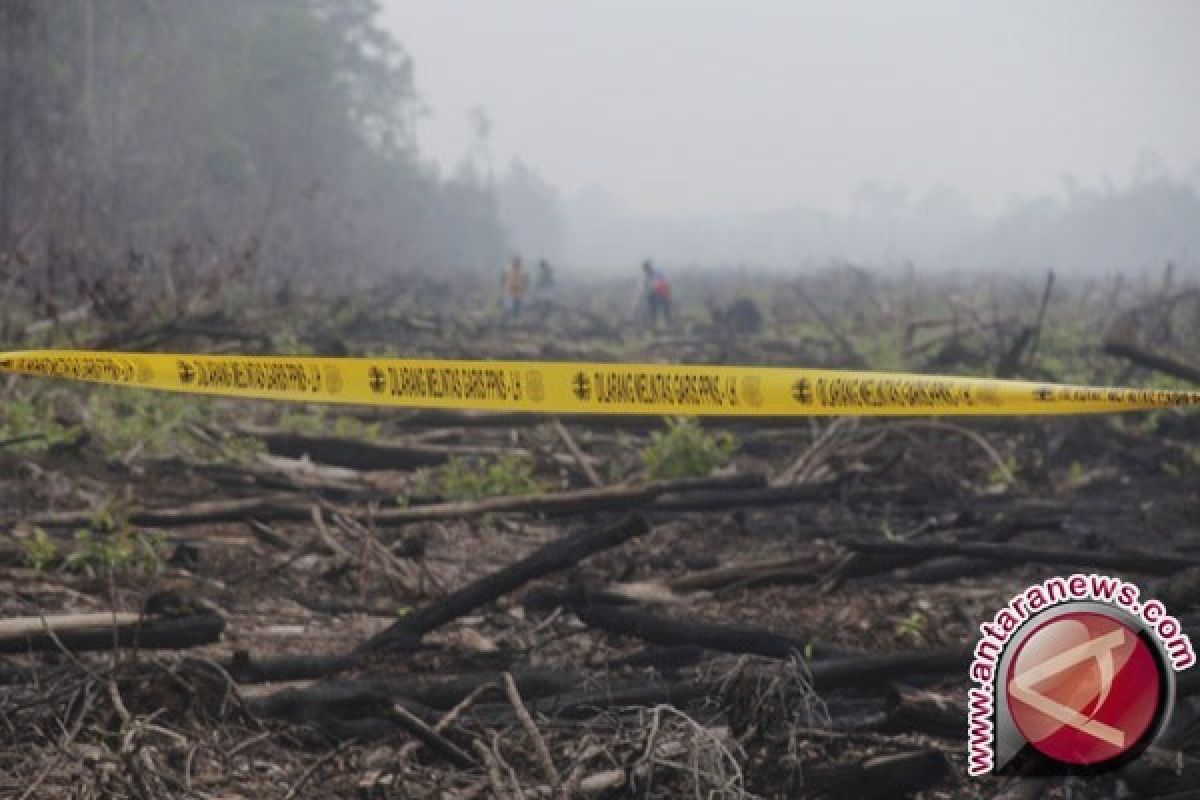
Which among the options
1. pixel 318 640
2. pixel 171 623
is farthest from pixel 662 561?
pixel 171 623

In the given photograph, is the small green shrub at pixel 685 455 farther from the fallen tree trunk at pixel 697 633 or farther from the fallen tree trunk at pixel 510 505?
the fallen tree trunk at pixel 697 633

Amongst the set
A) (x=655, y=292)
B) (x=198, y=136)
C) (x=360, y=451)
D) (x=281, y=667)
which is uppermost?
(x=198, y=136)

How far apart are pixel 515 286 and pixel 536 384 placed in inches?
863

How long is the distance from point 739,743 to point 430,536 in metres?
3.53

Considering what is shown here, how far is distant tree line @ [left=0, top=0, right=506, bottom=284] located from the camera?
68.6 ft

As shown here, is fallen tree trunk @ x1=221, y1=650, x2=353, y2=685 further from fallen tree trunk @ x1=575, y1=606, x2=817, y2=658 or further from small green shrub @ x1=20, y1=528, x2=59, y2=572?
small green shrub @ x1=20, y1=528, x2=59, y2=572

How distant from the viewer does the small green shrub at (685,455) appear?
788cm

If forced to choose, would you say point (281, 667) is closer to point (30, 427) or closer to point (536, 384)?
point (536, 384)

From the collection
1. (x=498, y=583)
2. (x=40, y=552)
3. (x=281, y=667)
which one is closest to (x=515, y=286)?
(x=40, y=552)

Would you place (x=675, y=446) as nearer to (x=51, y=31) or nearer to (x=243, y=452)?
(x=243, y=452)

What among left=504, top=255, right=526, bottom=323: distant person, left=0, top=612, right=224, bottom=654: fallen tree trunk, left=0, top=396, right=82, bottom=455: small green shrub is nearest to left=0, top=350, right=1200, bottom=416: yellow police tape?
left=0, top=612, right=224, bottom=654: fallen tree trunk

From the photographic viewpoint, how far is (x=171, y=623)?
169 inches
